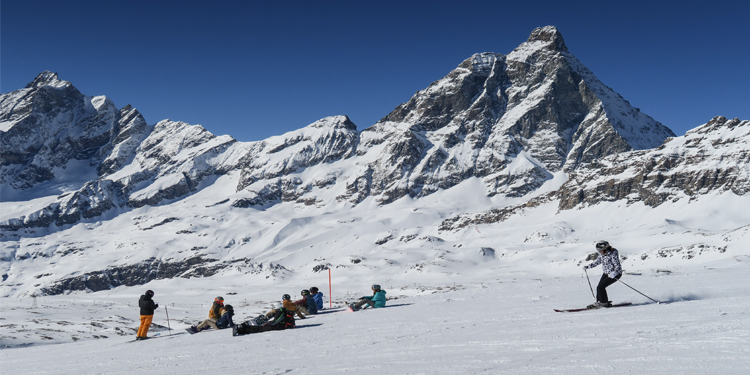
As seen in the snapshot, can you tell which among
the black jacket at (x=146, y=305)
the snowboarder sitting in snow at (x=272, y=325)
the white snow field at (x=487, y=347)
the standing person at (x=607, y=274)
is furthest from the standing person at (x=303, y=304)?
the standing person at (x=607, y=274)

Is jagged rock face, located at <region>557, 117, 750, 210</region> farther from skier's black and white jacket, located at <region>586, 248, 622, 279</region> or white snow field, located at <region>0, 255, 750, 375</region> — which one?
white snow field, located at <region>0, 255, 750, 375</region>

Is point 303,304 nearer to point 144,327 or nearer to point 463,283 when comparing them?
point 144,327

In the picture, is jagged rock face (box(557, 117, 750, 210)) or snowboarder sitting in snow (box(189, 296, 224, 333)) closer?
snowboarder sitting in snow (box(189, 296, 224, 333))

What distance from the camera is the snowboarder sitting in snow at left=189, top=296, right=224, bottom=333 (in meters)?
16.4

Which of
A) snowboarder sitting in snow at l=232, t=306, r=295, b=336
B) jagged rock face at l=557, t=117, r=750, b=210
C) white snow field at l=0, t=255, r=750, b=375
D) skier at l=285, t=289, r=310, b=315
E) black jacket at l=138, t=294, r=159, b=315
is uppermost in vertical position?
jagged rock face at l=557, t=117, r=750, b=210

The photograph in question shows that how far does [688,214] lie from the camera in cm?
12619

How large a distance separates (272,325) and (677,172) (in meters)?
161

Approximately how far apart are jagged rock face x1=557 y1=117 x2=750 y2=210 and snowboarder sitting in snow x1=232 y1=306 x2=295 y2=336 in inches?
5851

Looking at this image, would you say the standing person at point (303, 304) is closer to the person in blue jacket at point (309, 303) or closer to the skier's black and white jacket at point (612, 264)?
the person in blue jacket at point (309, 303)

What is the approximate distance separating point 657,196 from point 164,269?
16679 cm

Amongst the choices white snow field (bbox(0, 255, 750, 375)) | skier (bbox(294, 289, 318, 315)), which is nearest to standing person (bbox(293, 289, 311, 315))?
skier (bbox(294, 289, 318, 315))

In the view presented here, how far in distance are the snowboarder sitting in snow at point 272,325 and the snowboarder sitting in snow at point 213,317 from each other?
294 centimetres

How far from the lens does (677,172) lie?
145 m

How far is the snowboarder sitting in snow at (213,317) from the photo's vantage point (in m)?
16.4
